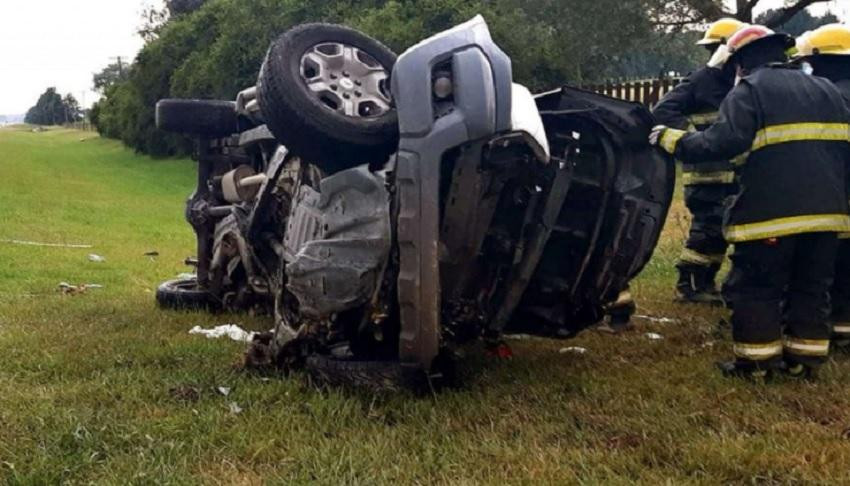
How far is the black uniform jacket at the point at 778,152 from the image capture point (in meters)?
3.72

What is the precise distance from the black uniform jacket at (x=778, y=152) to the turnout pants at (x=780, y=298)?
94 millimetres

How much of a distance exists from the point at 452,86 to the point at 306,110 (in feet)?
1.85

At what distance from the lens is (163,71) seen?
30.9 metres

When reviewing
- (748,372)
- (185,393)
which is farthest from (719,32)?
(185,393)

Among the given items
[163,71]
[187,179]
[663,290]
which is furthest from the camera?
[163,71]

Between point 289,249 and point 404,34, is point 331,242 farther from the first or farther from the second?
point 404,34

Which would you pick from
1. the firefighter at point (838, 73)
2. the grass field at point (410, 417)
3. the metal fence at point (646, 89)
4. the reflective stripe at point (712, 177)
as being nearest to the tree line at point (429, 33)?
the metal fence at point (646, 89)

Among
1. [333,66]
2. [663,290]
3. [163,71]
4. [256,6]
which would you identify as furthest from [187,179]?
[333,66]

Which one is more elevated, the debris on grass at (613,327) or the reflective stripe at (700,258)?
the reflective stripe at (700,258)

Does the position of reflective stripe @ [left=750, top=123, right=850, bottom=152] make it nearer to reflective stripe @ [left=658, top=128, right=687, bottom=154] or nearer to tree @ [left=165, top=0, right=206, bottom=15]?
reflective stripe @ [left=658, top=128, right=687, bottom=154]

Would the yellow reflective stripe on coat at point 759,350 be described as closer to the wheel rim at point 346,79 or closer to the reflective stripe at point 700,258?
the wheel rim at point 346,79

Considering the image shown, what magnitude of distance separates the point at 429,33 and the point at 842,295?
16235 mm

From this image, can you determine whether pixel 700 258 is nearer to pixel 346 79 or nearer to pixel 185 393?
pixel 346 79

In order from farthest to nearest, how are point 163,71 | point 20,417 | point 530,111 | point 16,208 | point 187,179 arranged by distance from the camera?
point 163,71, point 187,179, point 16,208, point 530,111, point 20,417
